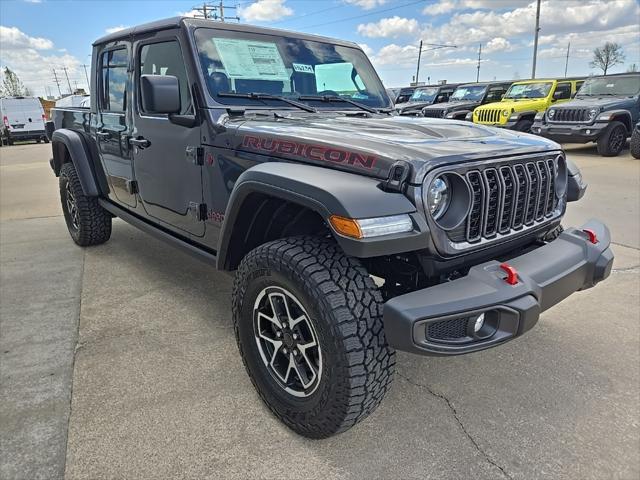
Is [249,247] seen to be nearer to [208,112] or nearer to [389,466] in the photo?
[208,112]

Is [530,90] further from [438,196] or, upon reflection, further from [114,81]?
[438,196]

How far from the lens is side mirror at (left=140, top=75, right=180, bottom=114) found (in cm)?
249

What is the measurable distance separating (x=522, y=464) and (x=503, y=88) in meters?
17.5

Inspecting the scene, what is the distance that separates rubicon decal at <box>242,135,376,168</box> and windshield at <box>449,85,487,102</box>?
15723mm

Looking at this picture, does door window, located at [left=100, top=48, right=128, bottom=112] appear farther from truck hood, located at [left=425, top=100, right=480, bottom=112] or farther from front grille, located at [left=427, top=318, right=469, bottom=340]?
truck hood, located at [left=425, top=100, right=480, bottom=112]

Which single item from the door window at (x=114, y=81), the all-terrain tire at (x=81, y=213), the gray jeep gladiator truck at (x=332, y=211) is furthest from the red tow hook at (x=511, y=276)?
the all-terrain tire at (x=81, y=213)

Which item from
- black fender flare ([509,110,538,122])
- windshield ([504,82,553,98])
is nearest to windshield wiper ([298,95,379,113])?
black fender flare ([509,110,538,122])

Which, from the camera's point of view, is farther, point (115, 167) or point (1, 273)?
point (1, 273)

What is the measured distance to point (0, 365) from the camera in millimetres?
2744

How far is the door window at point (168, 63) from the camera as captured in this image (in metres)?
2.83

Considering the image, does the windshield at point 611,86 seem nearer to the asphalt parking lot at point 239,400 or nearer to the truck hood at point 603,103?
the truck hood at point 603,103

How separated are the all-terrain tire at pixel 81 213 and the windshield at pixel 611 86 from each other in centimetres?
1196

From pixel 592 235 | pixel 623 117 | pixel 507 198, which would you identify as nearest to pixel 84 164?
pixel 507 198

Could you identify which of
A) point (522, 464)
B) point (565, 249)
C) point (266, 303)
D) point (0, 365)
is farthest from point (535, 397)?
point (0, 365)
